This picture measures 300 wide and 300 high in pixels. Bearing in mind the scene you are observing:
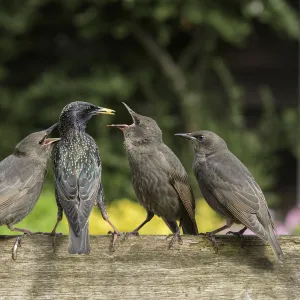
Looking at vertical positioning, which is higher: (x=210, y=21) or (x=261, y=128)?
(x=210, y=21)

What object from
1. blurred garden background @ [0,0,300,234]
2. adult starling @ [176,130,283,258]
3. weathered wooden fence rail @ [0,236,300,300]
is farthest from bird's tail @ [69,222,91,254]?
→ blurred garden background @ [0,0,300,234]

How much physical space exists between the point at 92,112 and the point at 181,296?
84cm

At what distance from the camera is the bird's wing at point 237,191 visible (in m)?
2.88

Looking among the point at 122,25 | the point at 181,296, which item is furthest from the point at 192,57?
the point at 181,296

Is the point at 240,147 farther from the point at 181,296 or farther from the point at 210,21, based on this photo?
the point at 181,296

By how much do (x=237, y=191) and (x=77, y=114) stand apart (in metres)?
0.72

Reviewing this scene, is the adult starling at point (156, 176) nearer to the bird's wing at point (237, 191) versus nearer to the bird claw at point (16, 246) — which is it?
the bird's wing at point (237, 191)

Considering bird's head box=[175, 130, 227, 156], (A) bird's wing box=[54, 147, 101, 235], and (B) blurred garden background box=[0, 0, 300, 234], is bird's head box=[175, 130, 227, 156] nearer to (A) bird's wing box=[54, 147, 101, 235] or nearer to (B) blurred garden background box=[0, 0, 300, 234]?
(A) bird's wing box=[54, 147, 101, 235]

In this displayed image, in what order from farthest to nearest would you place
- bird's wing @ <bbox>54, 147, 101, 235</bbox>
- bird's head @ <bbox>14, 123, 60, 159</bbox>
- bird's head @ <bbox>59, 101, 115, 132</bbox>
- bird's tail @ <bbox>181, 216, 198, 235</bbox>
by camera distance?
bird's tail @ <bbox>181, 216, 198, 235</bbox>, bird's head @ <bbox>14, 123, 60, 159</bbox>, bird's head @ <bbox>59, 101, 115, 132</bbox>, bird's wing @ <bbox>54, 147, 101, 235</bbox>

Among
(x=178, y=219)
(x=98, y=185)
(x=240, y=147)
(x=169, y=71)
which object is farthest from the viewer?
(x=169, y=71)

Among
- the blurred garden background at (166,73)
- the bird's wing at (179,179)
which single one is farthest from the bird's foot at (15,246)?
the blurred garden background at (166,73)

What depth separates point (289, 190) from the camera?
8625 millimetres

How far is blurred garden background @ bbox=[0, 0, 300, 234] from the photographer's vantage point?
302 inches

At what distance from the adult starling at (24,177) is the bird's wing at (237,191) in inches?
27.5
